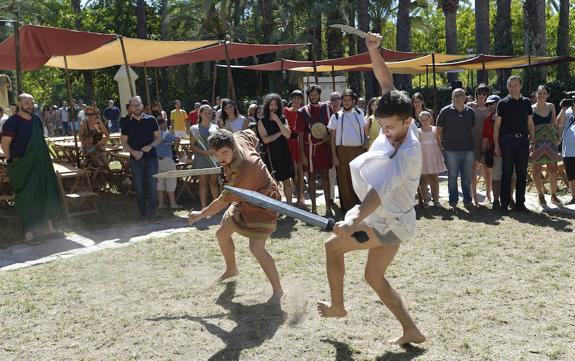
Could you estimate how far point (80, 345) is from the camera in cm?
432

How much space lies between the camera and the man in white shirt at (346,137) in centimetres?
819

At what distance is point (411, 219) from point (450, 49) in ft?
72.6

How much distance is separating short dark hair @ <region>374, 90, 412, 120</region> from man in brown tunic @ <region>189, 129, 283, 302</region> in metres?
1.43

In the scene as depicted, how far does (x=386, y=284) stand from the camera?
3846 millimetres

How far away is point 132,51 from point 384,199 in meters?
7.96

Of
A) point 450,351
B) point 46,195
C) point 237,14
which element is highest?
point 237,14

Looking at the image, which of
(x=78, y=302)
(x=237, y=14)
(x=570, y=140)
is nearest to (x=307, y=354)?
(x=78, y=302)

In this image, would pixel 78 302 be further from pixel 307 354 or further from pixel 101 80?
pixel 101 80

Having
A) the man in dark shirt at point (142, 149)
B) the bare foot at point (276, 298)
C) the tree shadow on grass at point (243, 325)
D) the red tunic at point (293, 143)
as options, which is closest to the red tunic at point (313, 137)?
the red tunic at point (293, 143)

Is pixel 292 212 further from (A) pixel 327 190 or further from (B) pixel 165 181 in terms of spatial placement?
(B) pixel 165 181

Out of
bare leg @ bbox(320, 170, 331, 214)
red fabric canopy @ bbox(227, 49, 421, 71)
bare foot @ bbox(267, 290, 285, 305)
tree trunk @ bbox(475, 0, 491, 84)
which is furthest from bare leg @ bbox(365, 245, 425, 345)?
tree trunk @ bbox(475, 0, 491, 84)

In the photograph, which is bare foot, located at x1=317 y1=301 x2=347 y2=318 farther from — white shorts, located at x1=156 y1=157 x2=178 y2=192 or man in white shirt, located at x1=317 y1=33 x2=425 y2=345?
white shorts, located at x1=156 y1=157 x2=178 y2=192

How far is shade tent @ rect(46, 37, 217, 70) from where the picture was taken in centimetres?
959

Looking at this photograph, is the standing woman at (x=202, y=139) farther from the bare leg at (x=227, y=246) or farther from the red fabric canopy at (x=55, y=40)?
the bare leg at (x=227, y=246)
